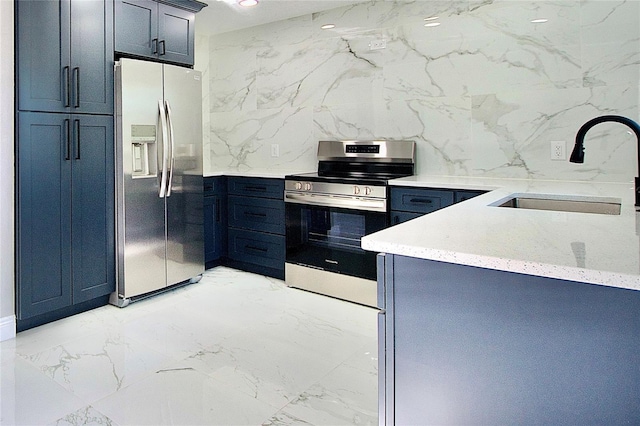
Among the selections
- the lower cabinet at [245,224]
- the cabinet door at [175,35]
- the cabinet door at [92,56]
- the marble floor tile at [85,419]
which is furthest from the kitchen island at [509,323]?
the cabinet door at [175,35]

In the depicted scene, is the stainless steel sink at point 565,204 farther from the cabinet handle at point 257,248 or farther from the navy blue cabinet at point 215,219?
the navy blue cabinet at point 215,219

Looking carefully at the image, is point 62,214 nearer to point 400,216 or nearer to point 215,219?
point 215,219

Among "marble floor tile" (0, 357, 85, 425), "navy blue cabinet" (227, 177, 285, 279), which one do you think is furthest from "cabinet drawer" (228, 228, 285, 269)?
"marble floor tile" (0, 357, 85, 425)

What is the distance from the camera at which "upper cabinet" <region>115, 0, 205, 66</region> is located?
10.4 ft

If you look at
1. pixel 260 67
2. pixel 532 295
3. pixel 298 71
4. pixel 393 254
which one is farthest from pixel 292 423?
pixel 260 67

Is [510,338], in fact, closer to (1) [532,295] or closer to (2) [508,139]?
(1) [532,295]

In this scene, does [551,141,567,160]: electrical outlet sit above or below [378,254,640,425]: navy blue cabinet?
above

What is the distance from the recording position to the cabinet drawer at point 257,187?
12.5ft

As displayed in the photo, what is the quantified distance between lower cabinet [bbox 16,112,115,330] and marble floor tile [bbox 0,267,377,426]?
8.7 inches

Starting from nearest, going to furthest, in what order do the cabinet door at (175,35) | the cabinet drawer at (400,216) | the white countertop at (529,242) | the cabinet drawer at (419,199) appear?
1. the white countertop at (529,242)
2. the cabinet drawer at (419,199)
3. the cabinet drawer at (400,216)
4. the cabinet door at (175,35)

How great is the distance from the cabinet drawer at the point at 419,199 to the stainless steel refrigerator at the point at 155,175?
159cm

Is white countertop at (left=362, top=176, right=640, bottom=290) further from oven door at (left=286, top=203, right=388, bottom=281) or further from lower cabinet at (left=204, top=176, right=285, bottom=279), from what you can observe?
lower cabinet at (left=204, top=176, right=285, bottom=279)

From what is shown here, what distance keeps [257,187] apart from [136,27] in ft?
4.85

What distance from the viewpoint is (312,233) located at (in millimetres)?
3594
